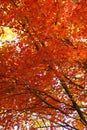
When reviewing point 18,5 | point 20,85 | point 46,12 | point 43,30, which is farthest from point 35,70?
point 18,5

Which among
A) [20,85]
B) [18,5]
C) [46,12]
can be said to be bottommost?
[20,85]

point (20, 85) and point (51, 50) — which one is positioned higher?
point (51, 50)

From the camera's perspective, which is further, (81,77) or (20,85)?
(81,77)

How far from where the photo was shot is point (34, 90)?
7.55m

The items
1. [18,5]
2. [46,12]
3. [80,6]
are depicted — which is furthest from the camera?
[18,5]

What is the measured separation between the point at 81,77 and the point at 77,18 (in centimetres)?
227

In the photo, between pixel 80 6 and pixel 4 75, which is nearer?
pixel 80 6

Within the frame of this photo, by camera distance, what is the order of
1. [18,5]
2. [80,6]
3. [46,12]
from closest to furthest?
[80,6] → [46,12] → [18,5]

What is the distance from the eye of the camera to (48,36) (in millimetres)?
7062

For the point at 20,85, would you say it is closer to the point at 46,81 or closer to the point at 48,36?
the point at 46,81

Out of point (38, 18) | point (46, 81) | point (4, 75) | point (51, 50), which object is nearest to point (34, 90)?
point (46, 81)

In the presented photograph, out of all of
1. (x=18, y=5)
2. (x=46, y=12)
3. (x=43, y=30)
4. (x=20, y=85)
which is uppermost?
(x=18, y=5)

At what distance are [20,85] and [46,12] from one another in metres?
1.99

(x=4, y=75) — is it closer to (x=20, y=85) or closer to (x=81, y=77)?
(x=20, y=85)
